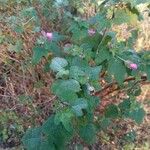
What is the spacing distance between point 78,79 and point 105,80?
87cm

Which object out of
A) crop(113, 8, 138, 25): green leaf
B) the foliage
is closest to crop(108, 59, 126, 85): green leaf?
the foliage

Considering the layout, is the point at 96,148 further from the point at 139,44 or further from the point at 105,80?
the point at 139,44

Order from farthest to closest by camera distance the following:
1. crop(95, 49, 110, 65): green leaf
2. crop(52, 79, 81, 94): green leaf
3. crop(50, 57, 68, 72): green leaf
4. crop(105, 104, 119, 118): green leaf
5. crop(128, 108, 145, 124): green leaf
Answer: crop(105, 104, 119, 118): green leaf, crop(128, 108, 145, 124): green leaf, crop(95, 49, 110, 65): green leaf, crop(50, 57, 68, 72): green leaf, crop(52, 79, 81, 94): green leaf

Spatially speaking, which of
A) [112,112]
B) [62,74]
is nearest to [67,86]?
[62,74]

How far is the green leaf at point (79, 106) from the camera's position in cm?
194

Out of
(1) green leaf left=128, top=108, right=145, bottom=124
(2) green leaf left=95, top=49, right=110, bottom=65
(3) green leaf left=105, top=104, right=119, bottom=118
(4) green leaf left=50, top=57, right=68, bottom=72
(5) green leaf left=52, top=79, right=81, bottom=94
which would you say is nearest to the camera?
(5) green leaf left=52, top=79, right=81, bottom=94

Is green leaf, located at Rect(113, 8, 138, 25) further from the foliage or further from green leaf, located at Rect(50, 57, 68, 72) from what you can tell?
green leaf, located at Rect(50, 57, 68, 72)

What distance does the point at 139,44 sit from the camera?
10.8 ft

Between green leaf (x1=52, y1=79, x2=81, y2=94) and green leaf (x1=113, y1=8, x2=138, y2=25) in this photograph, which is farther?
green leaf (x1=113, y1=8, x2=138, y2=25)

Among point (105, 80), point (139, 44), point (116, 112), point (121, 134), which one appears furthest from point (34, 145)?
point (139, 44)

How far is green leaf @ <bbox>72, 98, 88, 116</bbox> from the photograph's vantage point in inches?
76.4

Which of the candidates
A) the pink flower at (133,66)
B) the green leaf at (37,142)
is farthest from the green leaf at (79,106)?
the pink flower at (133,66)

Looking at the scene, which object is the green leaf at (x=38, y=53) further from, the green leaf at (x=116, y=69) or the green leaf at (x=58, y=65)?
the green leaf at (x=116, y=69)

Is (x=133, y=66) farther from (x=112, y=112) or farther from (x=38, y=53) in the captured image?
(x=38, y=53)
